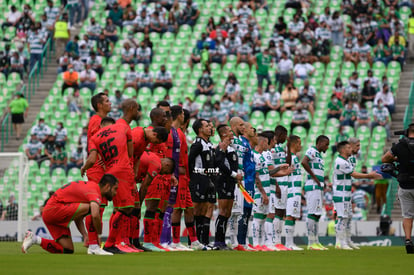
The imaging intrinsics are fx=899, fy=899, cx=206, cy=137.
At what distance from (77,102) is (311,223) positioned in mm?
16417

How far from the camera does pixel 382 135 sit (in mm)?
30484

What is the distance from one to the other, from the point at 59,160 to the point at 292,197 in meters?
13.2

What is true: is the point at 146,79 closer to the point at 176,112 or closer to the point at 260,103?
the point at 260,103

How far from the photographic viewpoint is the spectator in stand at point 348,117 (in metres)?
31.0

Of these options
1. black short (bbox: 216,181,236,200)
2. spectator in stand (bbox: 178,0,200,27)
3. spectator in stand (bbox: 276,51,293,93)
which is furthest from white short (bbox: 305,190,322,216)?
spectator in stand (bbox: 178,0,200,27)

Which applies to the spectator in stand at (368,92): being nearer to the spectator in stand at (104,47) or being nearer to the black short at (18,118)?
the spectator in stand at (104,47)

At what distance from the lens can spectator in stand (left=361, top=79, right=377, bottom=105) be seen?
104ft

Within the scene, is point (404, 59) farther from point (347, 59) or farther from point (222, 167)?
point (222, 167)

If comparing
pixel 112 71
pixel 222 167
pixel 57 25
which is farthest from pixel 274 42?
pixel 222 167

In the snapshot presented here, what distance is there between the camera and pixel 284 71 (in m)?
33.6

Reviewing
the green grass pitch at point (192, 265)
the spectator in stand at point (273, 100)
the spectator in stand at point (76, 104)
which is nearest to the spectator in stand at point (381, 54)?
the spectator in stand at point (273, 100)

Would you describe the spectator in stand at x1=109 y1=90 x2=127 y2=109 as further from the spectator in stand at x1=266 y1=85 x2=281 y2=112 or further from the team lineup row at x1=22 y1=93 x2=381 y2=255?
the team lineup row at x1=22 y1=93 x2=381 y2=255

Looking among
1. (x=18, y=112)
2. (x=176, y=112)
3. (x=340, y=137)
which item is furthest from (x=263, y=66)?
(x=176, y=112)

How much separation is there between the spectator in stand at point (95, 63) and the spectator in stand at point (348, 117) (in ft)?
34.3
